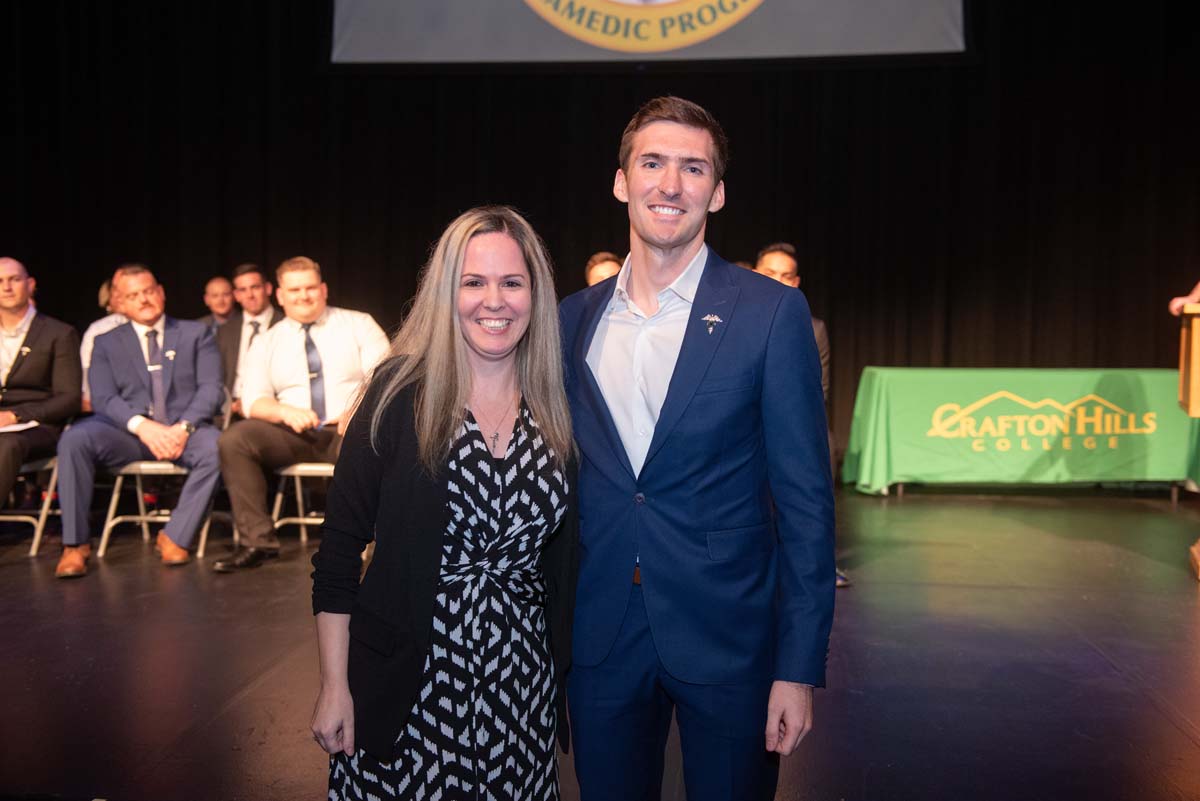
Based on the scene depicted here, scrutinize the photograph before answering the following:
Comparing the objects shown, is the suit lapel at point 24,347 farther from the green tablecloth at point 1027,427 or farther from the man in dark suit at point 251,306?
the green tablecloth at point 1027,427

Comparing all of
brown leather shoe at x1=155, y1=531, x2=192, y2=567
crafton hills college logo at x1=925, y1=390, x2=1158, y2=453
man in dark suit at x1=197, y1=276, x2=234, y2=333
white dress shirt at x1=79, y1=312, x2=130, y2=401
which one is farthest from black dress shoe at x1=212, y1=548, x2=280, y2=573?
crafton hills college logo at x1=925, y1=390, x2=1158, y2=453

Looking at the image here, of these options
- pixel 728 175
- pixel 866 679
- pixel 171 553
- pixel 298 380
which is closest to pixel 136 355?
pixel 298 380

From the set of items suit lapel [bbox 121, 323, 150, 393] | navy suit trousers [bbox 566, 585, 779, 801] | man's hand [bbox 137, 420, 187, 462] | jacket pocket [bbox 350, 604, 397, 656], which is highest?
suit lapel [bbox 121, 323, 150, 393]

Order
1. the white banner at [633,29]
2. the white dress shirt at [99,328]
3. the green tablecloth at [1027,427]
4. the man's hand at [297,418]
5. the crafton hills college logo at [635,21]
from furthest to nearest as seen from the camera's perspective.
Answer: the crafton hills college logo at [635,21] < the white banner at [633,29] < the green tablecloth at [1027,427] < the white dress shirt at [99,328] < the man's hand at [297,418]

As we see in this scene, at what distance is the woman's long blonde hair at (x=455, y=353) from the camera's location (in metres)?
1.67

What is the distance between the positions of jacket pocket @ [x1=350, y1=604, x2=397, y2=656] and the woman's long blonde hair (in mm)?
246

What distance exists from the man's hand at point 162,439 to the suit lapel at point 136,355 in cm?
27

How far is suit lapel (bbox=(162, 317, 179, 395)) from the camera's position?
18.5 ft

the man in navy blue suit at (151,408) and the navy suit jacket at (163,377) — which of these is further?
the navy suit jacket at (163,377)

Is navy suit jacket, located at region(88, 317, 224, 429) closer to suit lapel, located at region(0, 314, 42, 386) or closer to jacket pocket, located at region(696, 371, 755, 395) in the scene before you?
suit lapel, located at region(0, 314, 42, 386)

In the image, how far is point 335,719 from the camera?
64.7 inches

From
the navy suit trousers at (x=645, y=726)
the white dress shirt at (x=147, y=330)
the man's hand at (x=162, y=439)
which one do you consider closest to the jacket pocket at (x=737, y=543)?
the navy suit trousers at (x=645, y=726)

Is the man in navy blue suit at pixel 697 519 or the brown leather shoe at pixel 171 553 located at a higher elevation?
the man in navy blue suit at pixel 697 519

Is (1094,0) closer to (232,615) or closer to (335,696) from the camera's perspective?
(232,615)
